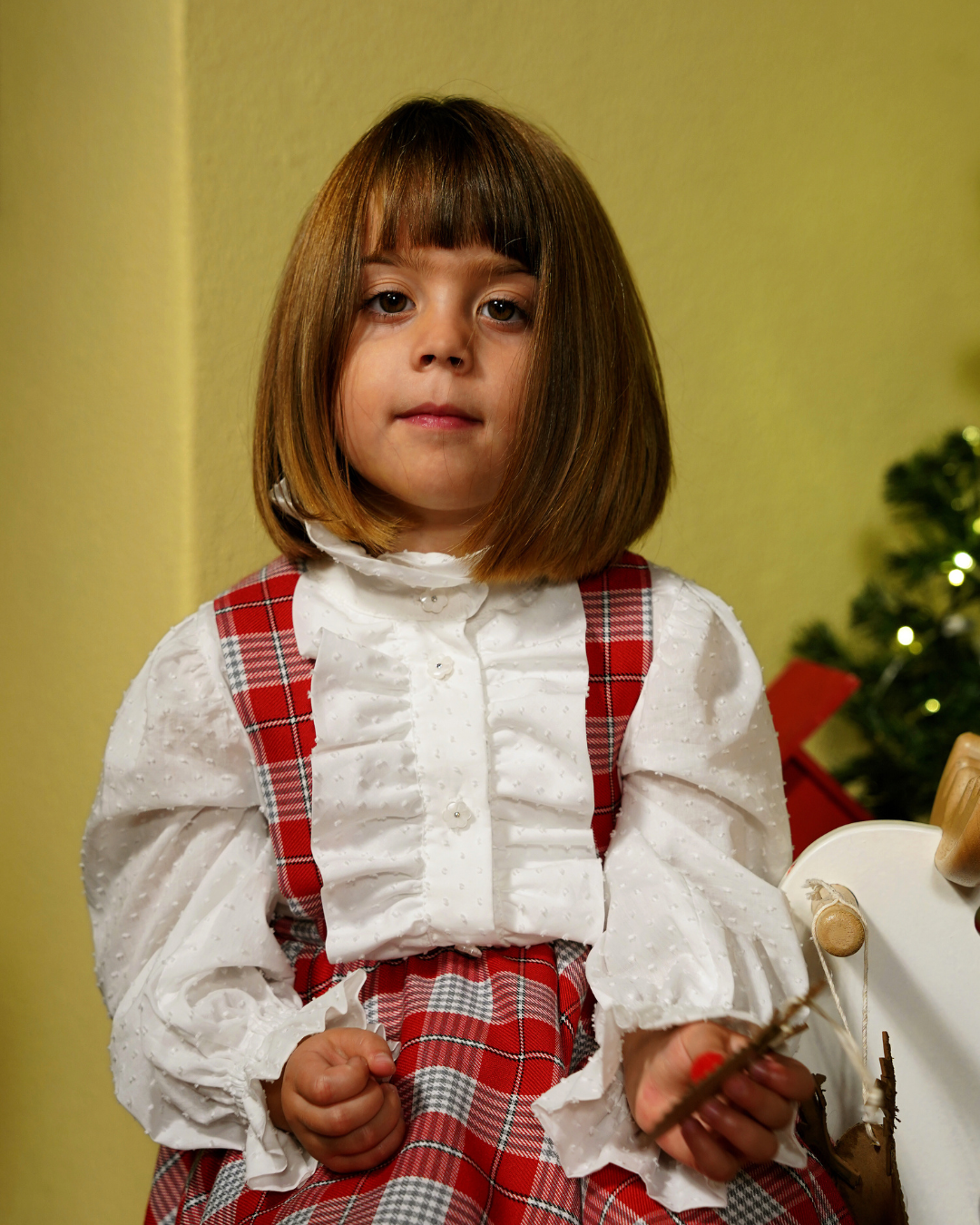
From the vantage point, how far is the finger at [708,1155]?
563mm

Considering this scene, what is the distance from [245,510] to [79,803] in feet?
1.19

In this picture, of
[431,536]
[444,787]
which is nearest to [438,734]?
[444,787]

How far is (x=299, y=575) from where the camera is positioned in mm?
785

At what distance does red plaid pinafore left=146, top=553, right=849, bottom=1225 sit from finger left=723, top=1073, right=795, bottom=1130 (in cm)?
6

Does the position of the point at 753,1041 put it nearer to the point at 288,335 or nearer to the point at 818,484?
the point at 288,335

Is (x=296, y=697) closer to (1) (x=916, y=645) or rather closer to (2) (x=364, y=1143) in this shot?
(2) (x=364, y=1143)

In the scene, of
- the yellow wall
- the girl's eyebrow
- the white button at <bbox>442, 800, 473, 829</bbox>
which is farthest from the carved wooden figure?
the yellow wall

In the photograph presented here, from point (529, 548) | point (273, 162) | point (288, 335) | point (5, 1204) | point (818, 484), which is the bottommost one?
point (5, 1204)

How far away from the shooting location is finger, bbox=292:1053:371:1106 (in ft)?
1.89

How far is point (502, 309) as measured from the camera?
72cm

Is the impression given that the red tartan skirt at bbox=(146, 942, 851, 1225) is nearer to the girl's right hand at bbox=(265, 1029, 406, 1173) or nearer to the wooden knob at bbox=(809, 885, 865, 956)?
the girl's right hand at bbox=(265, 1029, 406, 1173)

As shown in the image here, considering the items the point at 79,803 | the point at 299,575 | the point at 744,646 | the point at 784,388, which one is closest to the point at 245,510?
the point at 299,575

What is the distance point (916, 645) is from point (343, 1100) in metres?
1.15

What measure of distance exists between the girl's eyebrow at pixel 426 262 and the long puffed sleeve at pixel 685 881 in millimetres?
242
